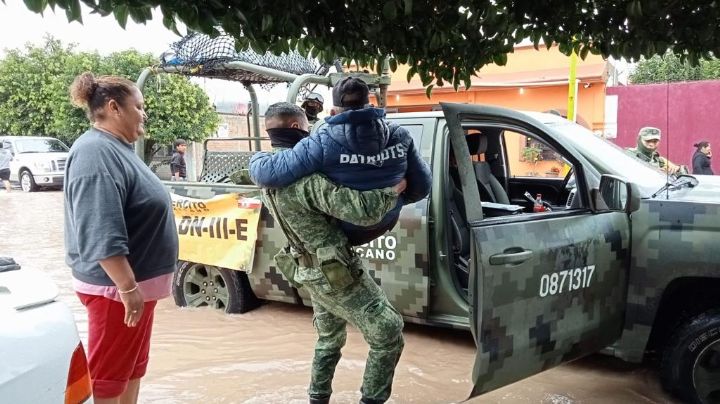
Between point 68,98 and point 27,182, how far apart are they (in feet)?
15.9

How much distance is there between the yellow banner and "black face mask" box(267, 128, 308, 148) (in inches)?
66.7

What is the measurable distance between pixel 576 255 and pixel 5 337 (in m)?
2.17

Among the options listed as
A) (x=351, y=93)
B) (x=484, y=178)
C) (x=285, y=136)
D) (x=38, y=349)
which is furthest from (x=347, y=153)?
(x=484, y=178)

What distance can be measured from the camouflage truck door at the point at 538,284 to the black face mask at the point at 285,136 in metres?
0.68

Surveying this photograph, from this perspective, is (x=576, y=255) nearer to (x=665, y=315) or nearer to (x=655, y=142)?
(x=665, y=315)

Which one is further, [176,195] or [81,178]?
[176,195]

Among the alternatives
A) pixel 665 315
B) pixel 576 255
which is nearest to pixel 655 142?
pixel 665 315

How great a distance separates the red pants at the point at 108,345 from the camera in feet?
7.55

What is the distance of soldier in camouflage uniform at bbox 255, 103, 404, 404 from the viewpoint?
97.4 inches

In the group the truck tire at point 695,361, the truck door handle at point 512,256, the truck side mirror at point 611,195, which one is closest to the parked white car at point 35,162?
the truck side mirror at point 611,195

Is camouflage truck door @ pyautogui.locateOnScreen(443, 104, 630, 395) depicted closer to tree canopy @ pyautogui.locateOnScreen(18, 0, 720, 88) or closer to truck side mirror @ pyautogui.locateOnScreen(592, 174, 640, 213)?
truck side mirror @ pyautogui.locateOnScreen(592, 174, 640, 213)

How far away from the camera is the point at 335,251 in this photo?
2549mm

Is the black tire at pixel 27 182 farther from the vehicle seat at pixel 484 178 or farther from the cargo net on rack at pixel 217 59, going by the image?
the vehicle seat at pixel 484 178

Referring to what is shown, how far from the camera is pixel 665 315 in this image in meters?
3.08
